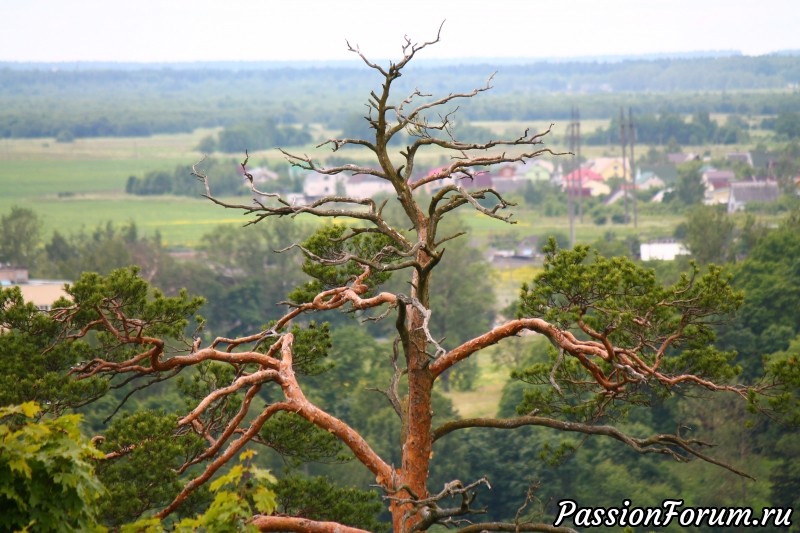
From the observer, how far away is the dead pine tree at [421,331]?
14.2 m

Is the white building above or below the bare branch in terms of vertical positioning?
below

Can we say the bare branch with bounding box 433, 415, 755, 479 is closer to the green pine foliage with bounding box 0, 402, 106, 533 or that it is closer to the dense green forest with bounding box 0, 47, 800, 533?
the dense green forest with bounding box 0, 47, 800, 533

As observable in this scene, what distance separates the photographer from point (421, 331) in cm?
1464

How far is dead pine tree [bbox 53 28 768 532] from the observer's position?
46.7 ft

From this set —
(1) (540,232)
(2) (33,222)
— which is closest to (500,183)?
(1) (540,232)

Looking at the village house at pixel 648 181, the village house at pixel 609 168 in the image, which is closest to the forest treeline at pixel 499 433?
the village house at pixel 648 181

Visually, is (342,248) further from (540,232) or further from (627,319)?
(540,232)

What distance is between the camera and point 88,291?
57.2ft

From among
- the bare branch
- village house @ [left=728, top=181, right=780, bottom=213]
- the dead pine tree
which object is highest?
the dead pine tree

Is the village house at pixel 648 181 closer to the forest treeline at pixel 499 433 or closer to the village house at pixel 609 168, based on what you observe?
the village house at pixel 609 168

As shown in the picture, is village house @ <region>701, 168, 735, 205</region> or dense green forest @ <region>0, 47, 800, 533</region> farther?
village house @ <region>701, 168, 735, 205</region>

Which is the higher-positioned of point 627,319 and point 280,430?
point 627,319

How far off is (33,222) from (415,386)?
96.3 meters

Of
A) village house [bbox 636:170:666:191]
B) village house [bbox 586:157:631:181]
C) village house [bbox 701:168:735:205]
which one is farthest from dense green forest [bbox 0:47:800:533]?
village house [bbox 586:157:631:181]
